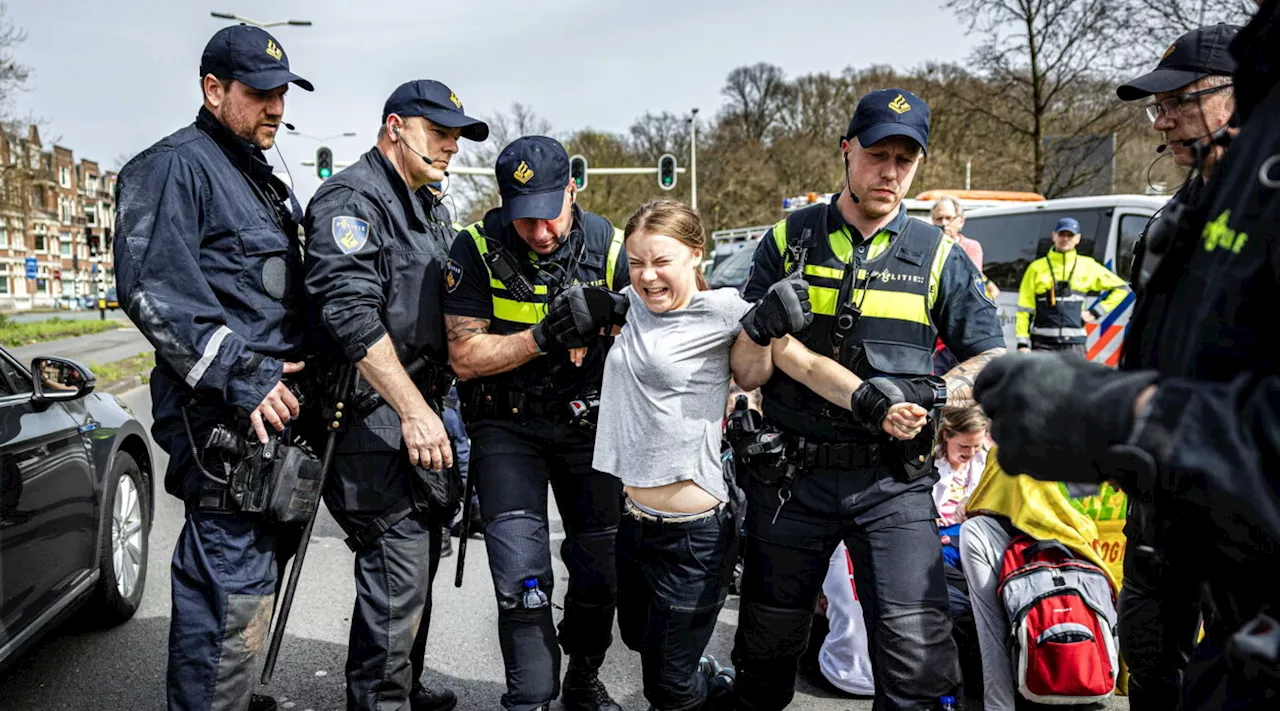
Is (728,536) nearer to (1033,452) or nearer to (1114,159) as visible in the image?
(1033,452)

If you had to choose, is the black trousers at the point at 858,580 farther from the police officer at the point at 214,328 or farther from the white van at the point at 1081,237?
the white van at the point at 1081,237

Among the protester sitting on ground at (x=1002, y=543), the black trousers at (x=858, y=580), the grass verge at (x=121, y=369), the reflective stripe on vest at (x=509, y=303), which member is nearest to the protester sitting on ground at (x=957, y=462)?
the protester sitting on ground at (x=1002, y=543)

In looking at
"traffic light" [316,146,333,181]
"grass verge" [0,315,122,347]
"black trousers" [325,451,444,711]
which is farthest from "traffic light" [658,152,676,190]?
"black trousers" [325,451,444,711]

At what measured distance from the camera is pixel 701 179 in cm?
4253

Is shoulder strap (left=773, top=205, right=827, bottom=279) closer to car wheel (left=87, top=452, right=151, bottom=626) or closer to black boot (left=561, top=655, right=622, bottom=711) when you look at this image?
black boot (left=561, top=655, right=622, bottom=711)

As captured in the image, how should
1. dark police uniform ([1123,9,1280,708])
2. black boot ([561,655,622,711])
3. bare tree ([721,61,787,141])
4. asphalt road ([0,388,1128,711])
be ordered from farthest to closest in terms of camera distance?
bare tree ([721,61,787,141]) < asphalt road ([0,388,1128,711]) < black boot ([561,655,622,711]) < dark police uniform ([1123,9,1280,708])

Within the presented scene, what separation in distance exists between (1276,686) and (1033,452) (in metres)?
0.43

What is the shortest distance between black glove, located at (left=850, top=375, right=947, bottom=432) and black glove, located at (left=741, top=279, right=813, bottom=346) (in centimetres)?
26

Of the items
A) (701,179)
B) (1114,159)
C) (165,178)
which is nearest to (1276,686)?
(165,178)

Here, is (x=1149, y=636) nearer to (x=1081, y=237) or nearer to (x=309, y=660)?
(x=309, y=660)

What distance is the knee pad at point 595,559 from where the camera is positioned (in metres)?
3.36

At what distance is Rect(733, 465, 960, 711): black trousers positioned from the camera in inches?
105

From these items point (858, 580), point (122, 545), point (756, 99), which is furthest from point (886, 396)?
point (756, 99)

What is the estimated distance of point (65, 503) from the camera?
3691mm
